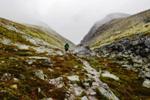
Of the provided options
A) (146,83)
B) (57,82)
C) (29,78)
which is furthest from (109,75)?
(29,78)

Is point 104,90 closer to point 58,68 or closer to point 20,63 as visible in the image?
point 58,68

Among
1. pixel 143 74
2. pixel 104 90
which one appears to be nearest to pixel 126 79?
pixel 143 74

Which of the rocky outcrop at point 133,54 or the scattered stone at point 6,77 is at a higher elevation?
the rocky outcrop at point 133,54

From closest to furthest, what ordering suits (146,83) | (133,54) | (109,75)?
(146,83)
(109,75)
(133,54)

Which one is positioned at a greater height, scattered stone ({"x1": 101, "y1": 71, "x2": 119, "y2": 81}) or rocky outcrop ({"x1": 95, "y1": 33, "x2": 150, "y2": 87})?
rocky outcrop ({"x1": 95, "y1": 33, "x2": 150, "y2": 87})

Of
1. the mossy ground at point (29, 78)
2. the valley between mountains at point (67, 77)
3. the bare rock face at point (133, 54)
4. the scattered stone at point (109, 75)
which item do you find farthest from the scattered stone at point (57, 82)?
the bare rock face at point (133, 54)

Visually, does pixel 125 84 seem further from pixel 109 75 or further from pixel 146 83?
pixel 146 83

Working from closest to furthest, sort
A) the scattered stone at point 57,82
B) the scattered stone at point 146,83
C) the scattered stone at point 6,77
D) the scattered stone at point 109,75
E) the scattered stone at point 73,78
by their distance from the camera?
the scattered stone at point 6,77, the scattered stone at point 57,82, the scattered stone at point 73,78, the scattered stone at point 146,83, the scattered stone at point 109,75

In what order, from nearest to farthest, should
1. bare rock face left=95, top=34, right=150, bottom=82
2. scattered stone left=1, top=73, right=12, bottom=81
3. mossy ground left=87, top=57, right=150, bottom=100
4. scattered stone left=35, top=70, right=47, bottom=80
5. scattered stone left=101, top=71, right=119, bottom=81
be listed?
scattered stone left=1, top=73, right=12, bottom=81 → scattered stone left=35, top=70, right=47, bottom=80 → mossy ground left=87, top=57, right=150, bottom=100 → scattered stone left=101, top=71, right=119, bottom=81 → bare rock face left=95, top=34, right=150, bottom=82

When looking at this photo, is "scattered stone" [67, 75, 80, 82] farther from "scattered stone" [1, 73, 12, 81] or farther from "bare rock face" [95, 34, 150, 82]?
"bare rock face" [95, 34, 150, 82]

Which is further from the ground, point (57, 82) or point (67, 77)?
point (67, 77)

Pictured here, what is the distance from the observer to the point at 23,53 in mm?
62562

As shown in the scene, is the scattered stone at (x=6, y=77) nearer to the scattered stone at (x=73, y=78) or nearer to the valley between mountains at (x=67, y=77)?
the valley between mountains at (x=67, y=77)

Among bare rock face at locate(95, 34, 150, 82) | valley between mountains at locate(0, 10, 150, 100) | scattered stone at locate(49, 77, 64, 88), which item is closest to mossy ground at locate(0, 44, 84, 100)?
valley between mountains at locate(0, 10, 150, 100)
